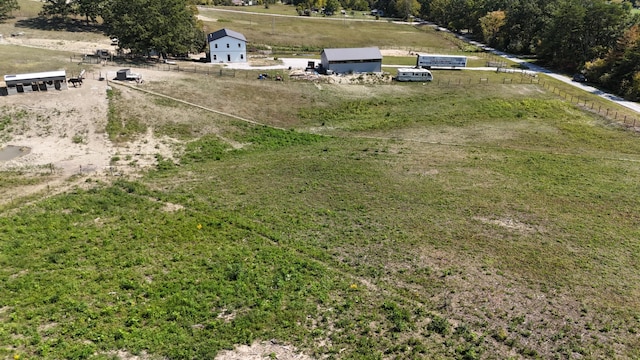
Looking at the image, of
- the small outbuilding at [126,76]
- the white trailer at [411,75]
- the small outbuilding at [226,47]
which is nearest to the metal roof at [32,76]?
the small outbuilding at [126,76]

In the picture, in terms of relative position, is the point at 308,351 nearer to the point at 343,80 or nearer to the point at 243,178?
the point at 243,178

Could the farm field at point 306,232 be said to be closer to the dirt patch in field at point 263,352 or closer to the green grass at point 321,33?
the dirt patch in field at point 263,352

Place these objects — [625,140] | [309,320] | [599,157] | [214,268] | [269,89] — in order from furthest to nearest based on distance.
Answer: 1. [269,89]
2. [625,140]
3. [599,157]
4. [214,268]
5. [309,320]

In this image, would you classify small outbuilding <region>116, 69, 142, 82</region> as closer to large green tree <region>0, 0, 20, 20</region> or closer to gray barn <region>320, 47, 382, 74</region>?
gray barn <region>320, 47, 382, 74</region>

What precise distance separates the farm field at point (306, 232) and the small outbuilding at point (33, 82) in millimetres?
2354

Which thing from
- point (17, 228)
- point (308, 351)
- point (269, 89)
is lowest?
point (308, 351)

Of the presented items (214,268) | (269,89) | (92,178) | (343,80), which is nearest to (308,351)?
(214,268)

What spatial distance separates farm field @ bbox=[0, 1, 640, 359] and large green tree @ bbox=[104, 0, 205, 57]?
19471 mm

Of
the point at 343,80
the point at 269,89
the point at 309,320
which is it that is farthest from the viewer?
the point at 343,80

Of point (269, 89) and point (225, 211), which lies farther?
point (269, 89)

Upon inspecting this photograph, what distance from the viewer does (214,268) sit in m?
23.1

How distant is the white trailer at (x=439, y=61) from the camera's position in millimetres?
81269

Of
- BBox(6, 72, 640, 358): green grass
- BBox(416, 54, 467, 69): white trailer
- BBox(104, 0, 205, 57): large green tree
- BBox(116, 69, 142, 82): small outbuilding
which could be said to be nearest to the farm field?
BBox(6, 72, 640, 358): green grass

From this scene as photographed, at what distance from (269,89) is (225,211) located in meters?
32.8
